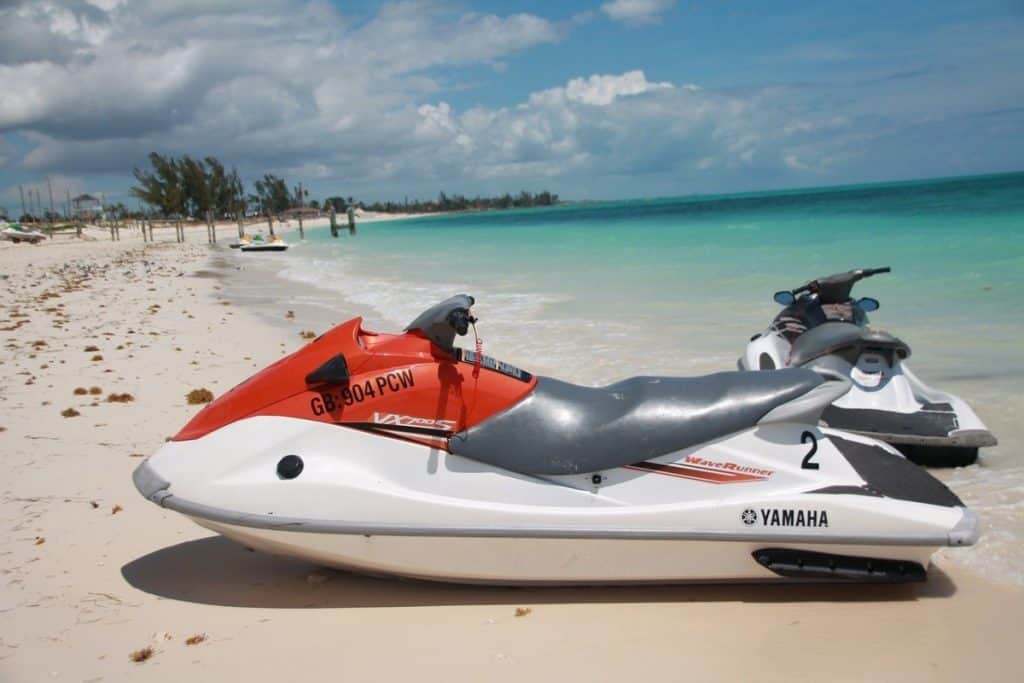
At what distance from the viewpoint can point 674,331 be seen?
9.34 metres

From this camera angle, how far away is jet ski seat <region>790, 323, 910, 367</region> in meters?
4.64

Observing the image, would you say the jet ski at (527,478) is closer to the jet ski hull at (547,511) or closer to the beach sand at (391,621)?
the jet ski hull at (547,511)

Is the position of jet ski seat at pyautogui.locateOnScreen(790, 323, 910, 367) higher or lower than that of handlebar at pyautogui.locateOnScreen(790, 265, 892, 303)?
lower

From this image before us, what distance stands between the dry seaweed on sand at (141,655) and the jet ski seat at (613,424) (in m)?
1.24

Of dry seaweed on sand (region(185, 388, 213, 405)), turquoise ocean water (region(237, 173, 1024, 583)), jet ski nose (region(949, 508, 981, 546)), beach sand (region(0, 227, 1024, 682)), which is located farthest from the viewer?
dry seaweed on sand (region(185, 388, 213, 405))

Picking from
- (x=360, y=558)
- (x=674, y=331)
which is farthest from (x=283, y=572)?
(x=674, y=331)

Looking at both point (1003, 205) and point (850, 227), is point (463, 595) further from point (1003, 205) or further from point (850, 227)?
point (1003, 205)

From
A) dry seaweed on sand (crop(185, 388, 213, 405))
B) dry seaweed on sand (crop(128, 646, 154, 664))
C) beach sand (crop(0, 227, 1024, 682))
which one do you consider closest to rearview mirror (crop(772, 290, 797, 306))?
beach sand (crop(0, 227, 1024, 682))

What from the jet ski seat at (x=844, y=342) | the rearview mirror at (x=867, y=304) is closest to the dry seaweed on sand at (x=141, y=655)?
the jet ski seat at (x=844, y=342)

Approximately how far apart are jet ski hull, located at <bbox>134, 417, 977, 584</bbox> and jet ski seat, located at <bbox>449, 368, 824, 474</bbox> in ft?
0.17

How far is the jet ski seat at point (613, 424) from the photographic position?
2988mm

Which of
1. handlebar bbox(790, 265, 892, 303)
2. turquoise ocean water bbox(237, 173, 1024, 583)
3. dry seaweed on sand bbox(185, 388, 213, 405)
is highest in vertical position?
handlebar bbox(790, 265, 892, 303)

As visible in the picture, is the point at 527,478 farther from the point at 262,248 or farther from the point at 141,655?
the point at 262,248

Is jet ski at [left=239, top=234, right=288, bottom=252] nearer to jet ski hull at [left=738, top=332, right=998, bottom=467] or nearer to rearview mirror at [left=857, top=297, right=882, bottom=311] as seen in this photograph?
rearview mirror at [left=857, top=297, right=882, bottom=311]
